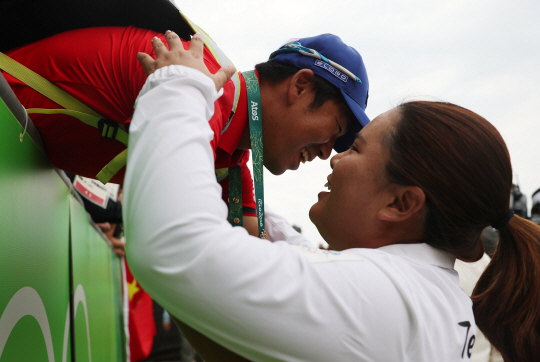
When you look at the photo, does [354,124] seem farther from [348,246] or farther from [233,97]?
[348,246]

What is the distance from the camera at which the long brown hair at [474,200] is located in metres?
1.21

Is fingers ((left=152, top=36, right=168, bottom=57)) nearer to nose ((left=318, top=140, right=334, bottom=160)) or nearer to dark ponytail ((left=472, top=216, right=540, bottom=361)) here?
dark ponytail ((left=472, top=216, right=540, bottom=361))

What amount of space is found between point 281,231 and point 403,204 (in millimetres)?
828

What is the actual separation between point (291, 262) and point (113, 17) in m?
1.15

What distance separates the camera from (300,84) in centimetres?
218

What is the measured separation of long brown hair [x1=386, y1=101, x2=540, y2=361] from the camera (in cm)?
121

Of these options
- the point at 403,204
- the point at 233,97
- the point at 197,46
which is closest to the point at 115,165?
the point at 233,97

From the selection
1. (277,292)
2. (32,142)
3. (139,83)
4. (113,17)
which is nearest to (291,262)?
(277,292)

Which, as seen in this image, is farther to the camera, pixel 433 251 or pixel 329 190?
pixel 329 190

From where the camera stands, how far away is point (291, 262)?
0.92 meters

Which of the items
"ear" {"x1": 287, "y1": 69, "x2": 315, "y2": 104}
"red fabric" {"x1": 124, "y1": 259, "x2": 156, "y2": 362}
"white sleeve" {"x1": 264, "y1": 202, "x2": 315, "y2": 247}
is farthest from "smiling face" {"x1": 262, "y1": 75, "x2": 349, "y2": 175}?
"red fabric" {"x1": 124, "y1": 259, "x2": 156, "y2": 362}

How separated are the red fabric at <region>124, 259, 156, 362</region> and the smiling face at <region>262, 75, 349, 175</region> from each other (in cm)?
326

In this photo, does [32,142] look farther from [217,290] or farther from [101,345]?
[101,345]

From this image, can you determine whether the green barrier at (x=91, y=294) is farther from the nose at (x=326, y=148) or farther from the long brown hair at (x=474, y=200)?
the long brown hair at (x=474, y=200)
